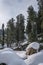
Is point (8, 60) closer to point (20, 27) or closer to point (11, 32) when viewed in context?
point (11, 32)

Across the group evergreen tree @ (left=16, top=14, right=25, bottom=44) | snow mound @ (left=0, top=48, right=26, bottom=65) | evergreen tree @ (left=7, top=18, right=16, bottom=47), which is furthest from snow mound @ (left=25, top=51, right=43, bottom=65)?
evergreen tree @ (left=16, top=14, right=25, bottom=44)

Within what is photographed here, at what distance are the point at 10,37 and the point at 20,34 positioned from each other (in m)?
4.55

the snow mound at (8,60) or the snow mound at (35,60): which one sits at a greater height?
the snow mound at (8,60)

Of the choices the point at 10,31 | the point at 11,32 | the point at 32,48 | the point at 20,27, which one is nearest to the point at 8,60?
the point at 32,48

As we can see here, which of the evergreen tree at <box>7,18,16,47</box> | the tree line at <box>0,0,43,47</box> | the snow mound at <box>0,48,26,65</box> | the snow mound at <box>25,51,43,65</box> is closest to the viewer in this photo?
the snow mound at <box>0,48,26,65</box>

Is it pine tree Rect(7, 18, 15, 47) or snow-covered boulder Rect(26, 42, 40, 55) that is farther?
pine tree Rect(7, 18, 15, 47)

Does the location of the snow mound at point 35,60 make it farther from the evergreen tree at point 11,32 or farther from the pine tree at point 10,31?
the pine tree at point 10,31

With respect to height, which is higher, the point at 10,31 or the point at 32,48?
the point at 32,48

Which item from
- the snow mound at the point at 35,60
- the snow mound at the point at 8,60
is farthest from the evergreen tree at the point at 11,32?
the snow mound at the point at 8,60

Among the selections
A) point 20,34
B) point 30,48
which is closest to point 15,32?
point 20,34

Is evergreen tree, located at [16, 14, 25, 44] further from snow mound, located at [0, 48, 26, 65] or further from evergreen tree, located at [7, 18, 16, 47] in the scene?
snow mound, located at [0, 48, 26, 65]

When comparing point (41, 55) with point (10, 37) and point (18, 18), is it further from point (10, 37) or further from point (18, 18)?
point (18, 18)

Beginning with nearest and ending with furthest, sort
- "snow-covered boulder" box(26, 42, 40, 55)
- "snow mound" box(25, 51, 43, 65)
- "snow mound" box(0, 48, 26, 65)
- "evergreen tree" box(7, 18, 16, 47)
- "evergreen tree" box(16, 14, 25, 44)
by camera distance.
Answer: "snow mound" box(0, 48, 26, 65), "snow mound" box(25, 51, 43, 65), "snow-covered boulder" box(26, 42, 40, 55), "evergreen tree" box(7, 18, 16, 47), "evergreen tree" box(16, 14, 25, 44)

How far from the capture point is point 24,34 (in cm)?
4844
